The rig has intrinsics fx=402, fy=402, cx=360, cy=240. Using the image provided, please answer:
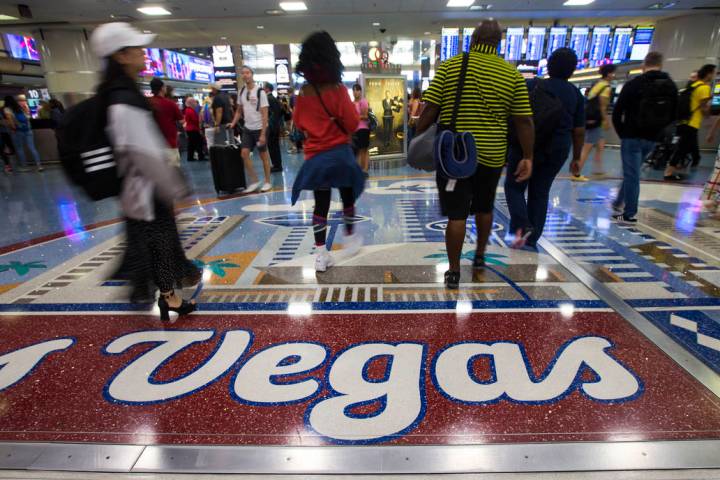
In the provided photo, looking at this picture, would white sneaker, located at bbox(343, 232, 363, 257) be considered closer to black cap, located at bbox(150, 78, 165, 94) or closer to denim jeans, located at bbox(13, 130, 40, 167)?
black cap, located at bbox(150, 78, 165, 94)

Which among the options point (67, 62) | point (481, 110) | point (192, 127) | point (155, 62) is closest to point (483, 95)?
point (481, 110)

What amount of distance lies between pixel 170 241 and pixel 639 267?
10.6 feet

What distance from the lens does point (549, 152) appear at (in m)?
3.08

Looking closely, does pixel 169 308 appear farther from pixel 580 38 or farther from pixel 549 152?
pixel 580 38

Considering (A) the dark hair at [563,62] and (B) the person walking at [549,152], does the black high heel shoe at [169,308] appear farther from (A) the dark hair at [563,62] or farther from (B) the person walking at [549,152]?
(A) the dark hair at [563,62]

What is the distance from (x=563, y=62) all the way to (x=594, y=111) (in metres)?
3.77

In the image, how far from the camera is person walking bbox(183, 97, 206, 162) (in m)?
10.5

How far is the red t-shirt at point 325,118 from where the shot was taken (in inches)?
104

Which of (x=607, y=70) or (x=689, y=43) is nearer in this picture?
(x=607, y=70)

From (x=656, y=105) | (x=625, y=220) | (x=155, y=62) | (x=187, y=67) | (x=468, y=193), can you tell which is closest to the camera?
(x=468, y=193)

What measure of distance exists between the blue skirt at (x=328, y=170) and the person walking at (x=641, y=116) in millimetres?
3050

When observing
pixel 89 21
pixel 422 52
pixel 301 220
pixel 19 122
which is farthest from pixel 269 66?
pixel 301 220

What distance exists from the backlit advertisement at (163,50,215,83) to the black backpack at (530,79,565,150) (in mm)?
22626

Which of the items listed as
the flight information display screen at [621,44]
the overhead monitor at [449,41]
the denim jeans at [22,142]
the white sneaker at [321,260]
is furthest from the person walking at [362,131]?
the flight information display screen at [621,44]
